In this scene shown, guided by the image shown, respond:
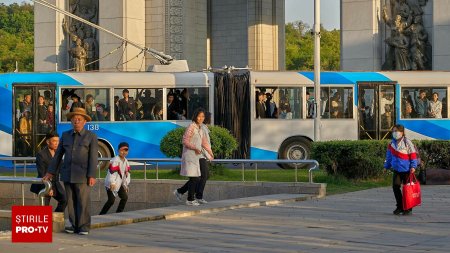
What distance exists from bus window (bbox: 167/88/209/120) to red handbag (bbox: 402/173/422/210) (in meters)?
15.4

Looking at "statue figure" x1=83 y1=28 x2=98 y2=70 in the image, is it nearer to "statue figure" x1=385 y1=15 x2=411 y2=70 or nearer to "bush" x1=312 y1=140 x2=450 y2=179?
"statue figure" x1=385 y1=15 x2=411 y2=70

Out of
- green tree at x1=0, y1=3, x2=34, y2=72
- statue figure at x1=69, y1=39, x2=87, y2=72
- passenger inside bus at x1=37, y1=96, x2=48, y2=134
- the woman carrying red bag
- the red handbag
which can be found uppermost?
green tree at x1=0, y1=3, x2=34, y2=72

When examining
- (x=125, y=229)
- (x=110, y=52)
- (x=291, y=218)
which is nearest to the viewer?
(x=125, y=229)

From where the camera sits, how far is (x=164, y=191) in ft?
87.0

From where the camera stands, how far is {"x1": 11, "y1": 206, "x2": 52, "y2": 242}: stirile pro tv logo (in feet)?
41.9

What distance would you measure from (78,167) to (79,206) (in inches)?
22.3

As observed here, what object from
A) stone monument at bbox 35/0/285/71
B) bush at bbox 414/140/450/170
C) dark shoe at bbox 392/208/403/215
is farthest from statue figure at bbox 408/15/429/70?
dark shoe at bbox 392/208/403/215

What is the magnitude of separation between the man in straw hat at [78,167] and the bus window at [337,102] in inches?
743

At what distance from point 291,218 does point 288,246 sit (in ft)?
13.1

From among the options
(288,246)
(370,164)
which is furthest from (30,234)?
(370,164)

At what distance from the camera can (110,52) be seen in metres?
43.2

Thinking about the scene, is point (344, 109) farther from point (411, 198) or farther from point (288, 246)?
point (288, 246)

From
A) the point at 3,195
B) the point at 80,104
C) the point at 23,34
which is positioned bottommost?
the point at 3,195

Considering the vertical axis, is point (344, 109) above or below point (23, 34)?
below
